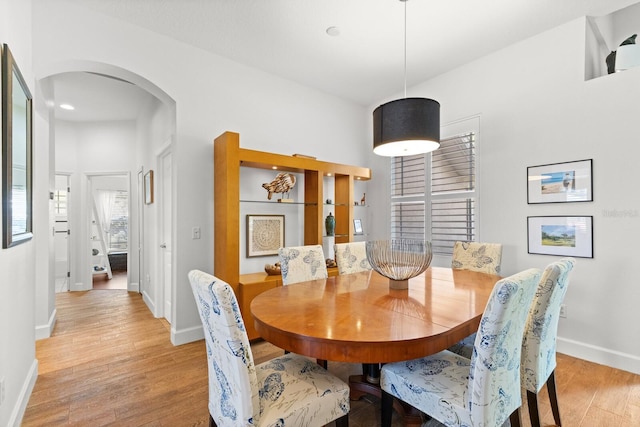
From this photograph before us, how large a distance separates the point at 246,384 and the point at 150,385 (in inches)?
63.9

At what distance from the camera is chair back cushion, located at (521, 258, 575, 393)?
1.52 meters

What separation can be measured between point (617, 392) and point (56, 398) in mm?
3925

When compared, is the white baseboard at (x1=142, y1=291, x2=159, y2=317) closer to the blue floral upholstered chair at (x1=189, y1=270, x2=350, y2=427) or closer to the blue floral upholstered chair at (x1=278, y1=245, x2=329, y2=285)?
the blue floral upholstered chair at (x1=278, y1=245, x2=329, y2=285)

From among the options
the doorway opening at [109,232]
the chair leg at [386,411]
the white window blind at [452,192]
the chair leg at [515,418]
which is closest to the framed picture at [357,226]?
the white window blind at [452,192]

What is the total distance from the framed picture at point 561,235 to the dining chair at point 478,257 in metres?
0.51

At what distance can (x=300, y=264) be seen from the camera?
2.46 metres

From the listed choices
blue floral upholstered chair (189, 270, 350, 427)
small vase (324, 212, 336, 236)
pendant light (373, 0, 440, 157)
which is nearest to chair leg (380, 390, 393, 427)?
blue floral upholstered chair (189, 270, 350, 427)

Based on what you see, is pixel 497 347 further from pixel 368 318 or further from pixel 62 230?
pixel 62 230

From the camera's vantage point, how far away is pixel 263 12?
2.58 m

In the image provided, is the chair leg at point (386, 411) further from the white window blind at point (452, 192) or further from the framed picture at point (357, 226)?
the framed picture at point (357, 226)

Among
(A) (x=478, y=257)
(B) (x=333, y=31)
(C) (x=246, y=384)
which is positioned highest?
(B) (x=333, y=31)

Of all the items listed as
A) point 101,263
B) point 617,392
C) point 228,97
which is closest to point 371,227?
point 228,97

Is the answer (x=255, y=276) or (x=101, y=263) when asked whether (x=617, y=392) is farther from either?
(x=101, y=263)

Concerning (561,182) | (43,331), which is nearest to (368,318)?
(561,182)
